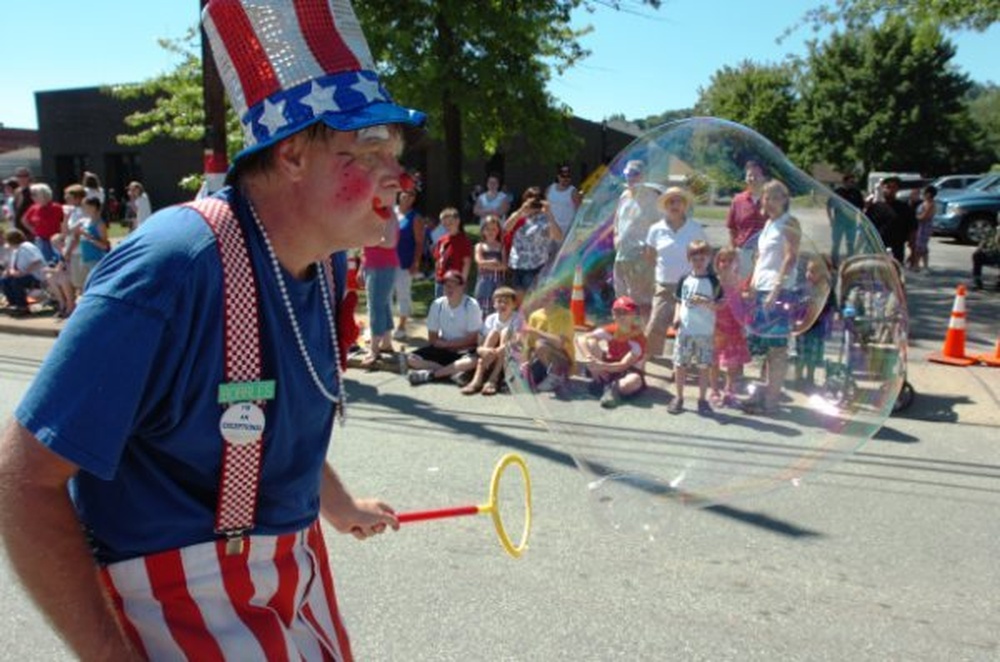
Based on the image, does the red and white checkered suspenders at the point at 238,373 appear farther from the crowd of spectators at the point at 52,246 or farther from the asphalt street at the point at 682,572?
the crowd of spectators at the point at 52,246

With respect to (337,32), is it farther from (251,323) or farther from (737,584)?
(737,584)

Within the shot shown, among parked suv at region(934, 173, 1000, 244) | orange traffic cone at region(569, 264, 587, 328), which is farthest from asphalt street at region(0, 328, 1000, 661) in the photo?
parked suv at region(934, 173, 1000, 244)

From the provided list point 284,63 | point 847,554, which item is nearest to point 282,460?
point 284,63

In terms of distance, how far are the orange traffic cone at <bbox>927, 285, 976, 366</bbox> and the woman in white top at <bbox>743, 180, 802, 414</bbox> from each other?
6330 mm

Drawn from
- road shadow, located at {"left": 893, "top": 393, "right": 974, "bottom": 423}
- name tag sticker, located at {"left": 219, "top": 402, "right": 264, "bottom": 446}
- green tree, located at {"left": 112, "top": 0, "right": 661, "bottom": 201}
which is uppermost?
green tree, located at {"left": 112, "top": 0, "right": 661, "bottom": 201}

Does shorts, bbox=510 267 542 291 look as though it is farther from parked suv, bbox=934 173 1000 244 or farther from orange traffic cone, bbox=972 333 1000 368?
parked suv, bbox=934 173 1000 244

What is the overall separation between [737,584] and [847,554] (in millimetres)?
735

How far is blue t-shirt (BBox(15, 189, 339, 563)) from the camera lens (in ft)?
3.88

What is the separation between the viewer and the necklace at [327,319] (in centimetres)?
144

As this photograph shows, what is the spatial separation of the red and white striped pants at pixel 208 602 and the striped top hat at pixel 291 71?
2.31ft

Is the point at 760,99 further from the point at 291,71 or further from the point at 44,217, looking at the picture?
the point at 291,71

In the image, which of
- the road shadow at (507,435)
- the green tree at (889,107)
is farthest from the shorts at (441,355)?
the green tree at (889,107)

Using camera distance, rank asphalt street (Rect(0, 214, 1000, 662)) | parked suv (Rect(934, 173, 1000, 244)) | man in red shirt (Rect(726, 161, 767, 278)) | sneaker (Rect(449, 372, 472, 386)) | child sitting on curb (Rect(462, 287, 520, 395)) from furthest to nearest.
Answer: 1. parked suv (Rect(934, 173, 1000, 244))
2. sneaker (Rect(449, 372, 472, 386))
3. child sitting on curb (Rect(462, 287, 520, 395))
4. asphalt street (Rect(0, 214, 1000, 662))
5. man in red shirt (Rect(726, 161, 767, 278))

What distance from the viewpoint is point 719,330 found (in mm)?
3211
